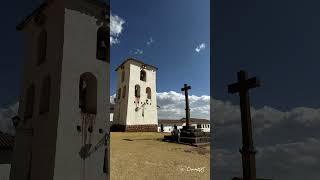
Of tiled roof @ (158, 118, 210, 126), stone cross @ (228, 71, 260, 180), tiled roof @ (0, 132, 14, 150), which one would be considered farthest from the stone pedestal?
tiled roof @ (158, 118, 210, 126)

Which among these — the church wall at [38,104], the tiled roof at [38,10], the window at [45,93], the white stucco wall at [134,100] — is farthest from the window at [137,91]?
the window at [45,93]

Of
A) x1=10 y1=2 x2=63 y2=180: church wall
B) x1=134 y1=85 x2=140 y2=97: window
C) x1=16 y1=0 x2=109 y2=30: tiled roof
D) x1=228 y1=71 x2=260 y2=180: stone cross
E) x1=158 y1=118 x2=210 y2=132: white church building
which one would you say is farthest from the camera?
x1=158 y1=118 x2=210 y2=132: white church building

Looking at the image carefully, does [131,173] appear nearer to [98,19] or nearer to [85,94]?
[85,94]

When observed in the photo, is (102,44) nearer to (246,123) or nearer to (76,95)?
(76,95)

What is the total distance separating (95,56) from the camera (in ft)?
15.1

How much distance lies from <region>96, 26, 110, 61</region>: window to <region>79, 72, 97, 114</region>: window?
386 mm

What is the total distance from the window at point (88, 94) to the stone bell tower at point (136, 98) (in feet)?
55.3

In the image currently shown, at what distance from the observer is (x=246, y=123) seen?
5.70 metres

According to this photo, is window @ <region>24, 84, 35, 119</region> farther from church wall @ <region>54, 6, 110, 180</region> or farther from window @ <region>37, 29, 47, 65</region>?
church wall @ <region>54, 6, 110, 180</region>

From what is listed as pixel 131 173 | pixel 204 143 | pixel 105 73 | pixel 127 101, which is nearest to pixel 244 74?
pixel 105 73

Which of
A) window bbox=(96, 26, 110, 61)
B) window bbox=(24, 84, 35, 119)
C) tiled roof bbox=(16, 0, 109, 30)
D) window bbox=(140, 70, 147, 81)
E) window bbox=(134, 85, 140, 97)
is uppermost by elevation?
window bbox=(140, 70, 147, 81)

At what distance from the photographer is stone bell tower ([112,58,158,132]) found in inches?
868

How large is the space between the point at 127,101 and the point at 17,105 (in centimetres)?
1634

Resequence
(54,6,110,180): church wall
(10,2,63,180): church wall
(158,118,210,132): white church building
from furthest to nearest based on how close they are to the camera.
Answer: (158,118,210,132): white church building, (10,2,63,180): church wall, (54,6,110,180): church wall
